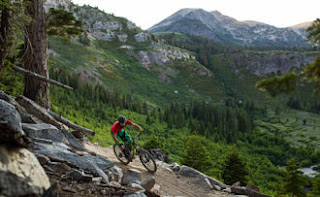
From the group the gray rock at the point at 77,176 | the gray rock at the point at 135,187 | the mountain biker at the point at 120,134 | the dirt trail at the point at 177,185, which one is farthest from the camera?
the mountain biker at the point at 120,134

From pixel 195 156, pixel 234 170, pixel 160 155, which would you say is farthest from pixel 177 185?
pixel 234 170

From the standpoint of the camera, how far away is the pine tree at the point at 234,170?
1775cm

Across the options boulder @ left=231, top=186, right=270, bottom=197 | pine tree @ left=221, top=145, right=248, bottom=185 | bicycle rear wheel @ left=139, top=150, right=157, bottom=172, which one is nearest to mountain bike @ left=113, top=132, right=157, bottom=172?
bicycle rear wheel @ left=139, top=150, right=157, bottom=172

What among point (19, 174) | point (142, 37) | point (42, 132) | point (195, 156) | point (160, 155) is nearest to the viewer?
point (19, 174)

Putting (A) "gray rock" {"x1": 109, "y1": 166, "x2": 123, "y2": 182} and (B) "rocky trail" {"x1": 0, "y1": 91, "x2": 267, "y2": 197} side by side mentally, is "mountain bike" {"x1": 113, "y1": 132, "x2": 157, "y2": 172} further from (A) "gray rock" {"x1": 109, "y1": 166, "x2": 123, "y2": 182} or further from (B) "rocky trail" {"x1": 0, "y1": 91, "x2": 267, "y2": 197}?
(A) "gray rock" {"x1": 109, "y1": 166, "x2": 123, "y2": 182}

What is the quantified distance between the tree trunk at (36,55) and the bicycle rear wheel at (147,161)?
5700 millimetres

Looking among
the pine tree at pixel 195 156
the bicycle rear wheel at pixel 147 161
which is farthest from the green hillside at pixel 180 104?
the bicycle rear wheel at pixel 147 161

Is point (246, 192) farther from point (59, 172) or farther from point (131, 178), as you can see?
A: point (59, 172)

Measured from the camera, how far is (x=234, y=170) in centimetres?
1825

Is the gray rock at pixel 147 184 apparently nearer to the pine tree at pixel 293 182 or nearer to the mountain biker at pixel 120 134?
the mountain biker at pixel 120 134

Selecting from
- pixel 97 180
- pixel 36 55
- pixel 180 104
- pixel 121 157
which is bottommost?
pixel 180 104

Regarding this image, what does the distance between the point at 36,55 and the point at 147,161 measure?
24.4 feet

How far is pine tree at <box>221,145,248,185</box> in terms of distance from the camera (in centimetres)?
1775

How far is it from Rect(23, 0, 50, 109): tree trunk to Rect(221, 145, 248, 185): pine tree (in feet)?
51.2
